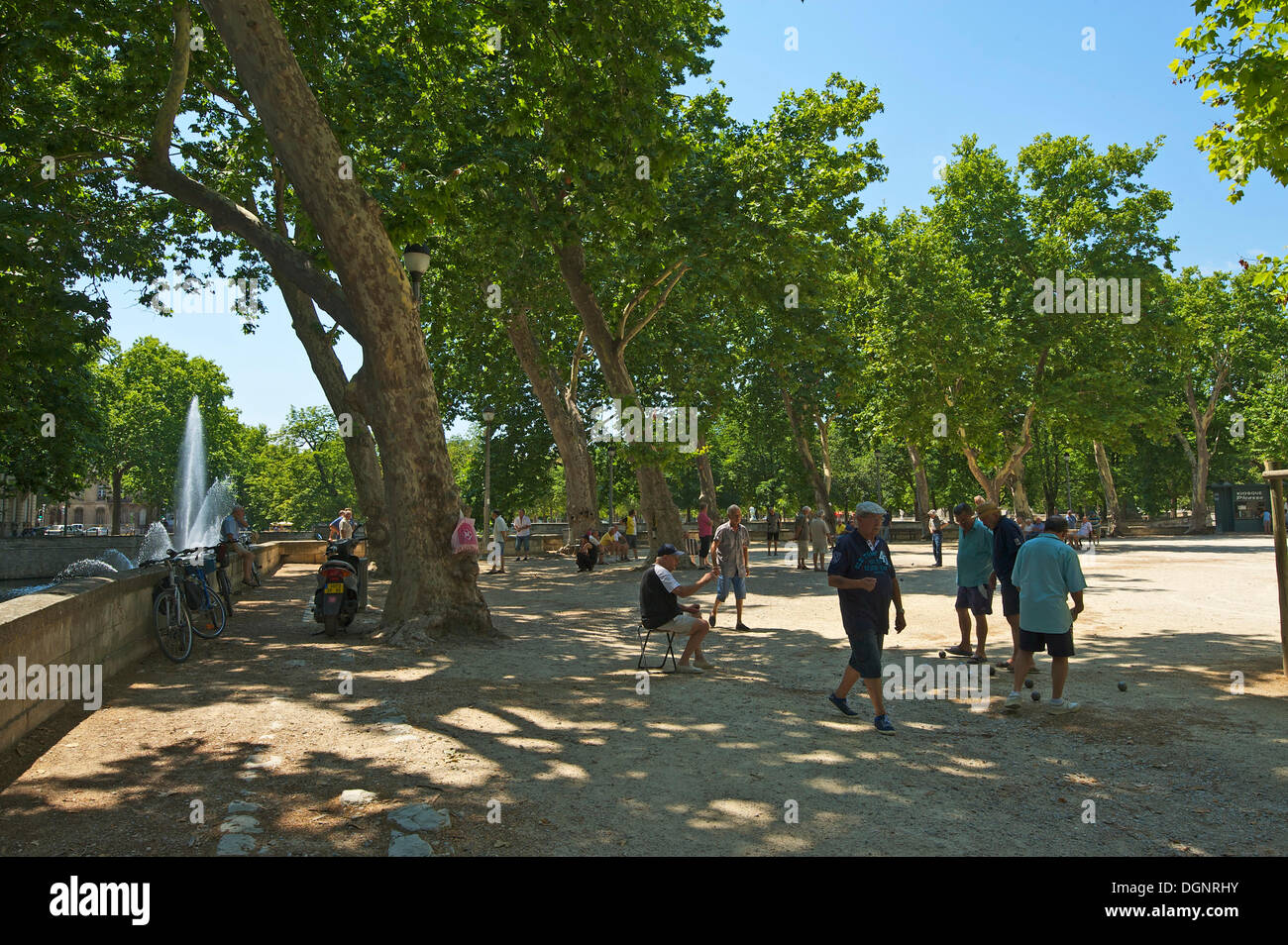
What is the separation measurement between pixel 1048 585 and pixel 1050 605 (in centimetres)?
17

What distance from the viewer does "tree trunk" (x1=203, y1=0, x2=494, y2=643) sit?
32.6 ft

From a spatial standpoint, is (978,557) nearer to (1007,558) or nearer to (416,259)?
(1007,558)

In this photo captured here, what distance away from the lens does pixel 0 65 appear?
11859 mm

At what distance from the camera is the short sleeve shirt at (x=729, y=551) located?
501 inches

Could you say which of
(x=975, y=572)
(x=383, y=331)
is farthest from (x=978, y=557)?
(x=383, y=331)

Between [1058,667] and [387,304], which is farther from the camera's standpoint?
[387,304]

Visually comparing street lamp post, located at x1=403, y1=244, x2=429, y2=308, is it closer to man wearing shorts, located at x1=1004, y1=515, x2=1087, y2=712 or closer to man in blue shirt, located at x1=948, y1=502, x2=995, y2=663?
man in blue shirt, located at x1=948, y1=502, x2=995, y2=663

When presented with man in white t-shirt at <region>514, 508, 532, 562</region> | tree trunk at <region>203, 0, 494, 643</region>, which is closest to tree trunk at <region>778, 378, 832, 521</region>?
man in white t-shirt at <region>514, 508, 532, 562</region>

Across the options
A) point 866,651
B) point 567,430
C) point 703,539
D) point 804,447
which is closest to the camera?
point 866,651

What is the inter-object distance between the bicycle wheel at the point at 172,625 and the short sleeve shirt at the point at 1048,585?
846cm

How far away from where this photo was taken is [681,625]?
29.7 feet

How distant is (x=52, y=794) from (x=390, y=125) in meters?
11.8

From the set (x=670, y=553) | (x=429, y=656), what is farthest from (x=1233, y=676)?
(x=429, y=656)

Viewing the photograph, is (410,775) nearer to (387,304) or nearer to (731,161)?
(387,304)
